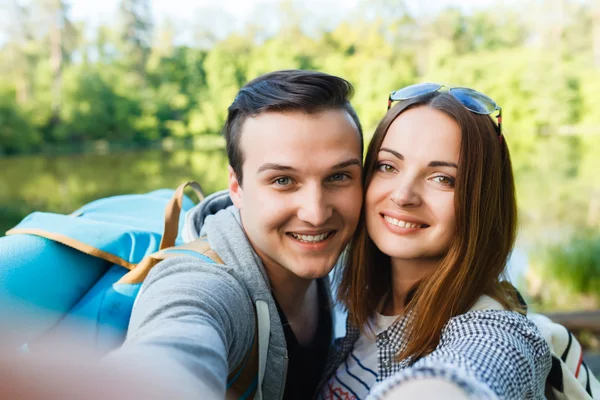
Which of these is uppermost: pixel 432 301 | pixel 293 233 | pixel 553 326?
pixel 293 233

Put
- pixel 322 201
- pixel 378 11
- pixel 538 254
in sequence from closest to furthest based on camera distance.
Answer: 1. pixel 322 201
2. pixel 538 254
3. pixel 378 11

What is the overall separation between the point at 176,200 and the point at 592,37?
41215mm

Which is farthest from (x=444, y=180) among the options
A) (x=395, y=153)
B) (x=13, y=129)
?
(x=13, y=129)

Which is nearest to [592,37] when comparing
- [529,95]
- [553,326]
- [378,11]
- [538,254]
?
[529,95]

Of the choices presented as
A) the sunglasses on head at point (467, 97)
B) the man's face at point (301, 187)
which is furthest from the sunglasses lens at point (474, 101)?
the man's face at point (301, 187)

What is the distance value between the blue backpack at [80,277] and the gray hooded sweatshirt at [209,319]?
2.4 inches

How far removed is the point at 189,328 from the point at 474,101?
40.7 inches

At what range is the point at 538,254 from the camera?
7223 mm

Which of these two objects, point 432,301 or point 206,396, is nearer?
point 206,396

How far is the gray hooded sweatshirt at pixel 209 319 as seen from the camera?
0.85 m

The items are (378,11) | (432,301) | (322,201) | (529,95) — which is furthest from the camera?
(378,11)

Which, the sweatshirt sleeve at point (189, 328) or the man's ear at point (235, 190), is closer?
the sweatshirt sleeve at point (189, 328)

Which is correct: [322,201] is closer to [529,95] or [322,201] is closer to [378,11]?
[529,95]

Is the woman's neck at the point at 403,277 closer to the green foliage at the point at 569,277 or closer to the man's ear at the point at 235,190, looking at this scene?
the man's ear at the point at 235,190
